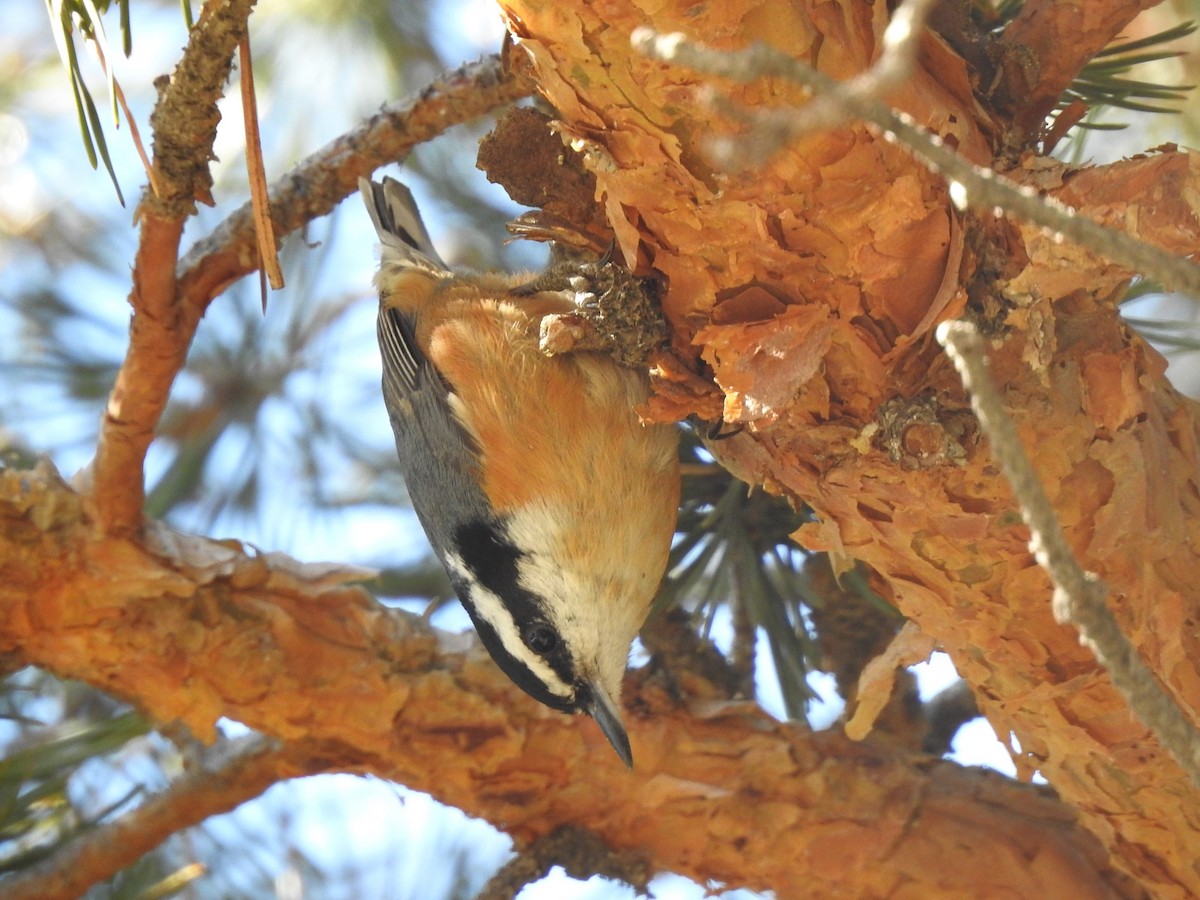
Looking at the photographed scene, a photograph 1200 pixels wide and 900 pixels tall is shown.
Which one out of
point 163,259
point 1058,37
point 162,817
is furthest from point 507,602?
point 1058,37

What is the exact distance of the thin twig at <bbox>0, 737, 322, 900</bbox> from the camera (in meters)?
2.00

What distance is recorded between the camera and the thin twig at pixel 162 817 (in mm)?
1996

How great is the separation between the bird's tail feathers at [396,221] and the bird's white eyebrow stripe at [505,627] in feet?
2.81

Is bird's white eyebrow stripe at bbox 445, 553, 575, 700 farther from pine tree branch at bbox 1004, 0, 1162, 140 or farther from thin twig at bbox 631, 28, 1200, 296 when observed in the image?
thin twig at bbox 631, 28, 1200, 296

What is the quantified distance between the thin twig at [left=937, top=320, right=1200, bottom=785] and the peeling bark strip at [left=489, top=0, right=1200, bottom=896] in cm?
59

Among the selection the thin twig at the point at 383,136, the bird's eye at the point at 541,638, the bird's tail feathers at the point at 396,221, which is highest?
the bird's tail feathers at the point at 396,221

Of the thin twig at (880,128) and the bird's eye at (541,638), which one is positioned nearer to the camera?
the thin twig at (880,128)

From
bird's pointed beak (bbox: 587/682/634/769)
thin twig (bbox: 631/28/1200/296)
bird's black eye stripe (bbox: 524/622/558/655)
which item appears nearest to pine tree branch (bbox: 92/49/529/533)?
bird's black eye stripe (bbox: 524/622/558/655)

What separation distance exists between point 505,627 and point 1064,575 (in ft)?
4.97

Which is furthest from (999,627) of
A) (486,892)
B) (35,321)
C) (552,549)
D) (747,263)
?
(35,321)

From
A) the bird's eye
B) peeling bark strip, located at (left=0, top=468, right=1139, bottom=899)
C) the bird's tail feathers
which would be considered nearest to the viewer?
peeling bark strip, located at (left=0, top=468, right=1139, bottom=899)

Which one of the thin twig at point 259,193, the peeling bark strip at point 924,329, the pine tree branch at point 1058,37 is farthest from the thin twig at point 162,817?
the pine tree branch at point 1058,37

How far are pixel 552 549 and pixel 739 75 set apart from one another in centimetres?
157

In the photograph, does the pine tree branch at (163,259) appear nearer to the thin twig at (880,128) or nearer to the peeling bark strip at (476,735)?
the peeling bark strip at (476,735)
